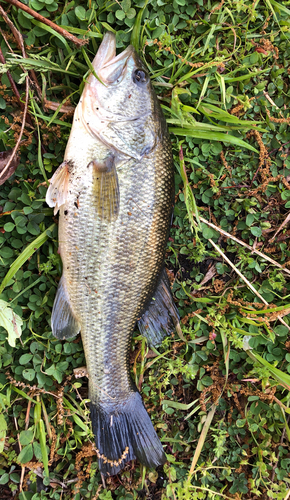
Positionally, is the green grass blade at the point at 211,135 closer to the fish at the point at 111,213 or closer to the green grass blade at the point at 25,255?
the fish at the point at 111,213

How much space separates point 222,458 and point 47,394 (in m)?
1.42

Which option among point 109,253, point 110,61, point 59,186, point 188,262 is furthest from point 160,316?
point 110,61

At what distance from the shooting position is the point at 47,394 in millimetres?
2109

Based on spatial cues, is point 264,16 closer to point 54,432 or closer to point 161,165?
point 161,165

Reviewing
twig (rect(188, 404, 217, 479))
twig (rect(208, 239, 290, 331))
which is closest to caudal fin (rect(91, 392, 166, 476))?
twig (rect(188, 404, 217, 479))

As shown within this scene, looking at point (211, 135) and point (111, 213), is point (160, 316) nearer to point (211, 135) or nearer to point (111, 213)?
point (111, 213)

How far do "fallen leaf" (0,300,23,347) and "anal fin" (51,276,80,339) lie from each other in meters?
0.21

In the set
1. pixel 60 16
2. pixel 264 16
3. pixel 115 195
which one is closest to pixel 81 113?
pixel 115 195

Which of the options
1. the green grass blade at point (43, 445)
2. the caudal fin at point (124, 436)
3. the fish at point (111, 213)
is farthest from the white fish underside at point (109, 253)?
the green grass blade at point (43, 445)

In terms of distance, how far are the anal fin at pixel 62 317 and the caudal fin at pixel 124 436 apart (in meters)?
0.54

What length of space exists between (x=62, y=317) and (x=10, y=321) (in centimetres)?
31

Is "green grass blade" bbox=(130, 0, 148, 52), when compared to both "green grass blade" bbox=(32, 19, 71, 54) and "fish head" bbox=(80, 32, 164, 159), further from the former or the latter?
"green grass blade" bbox=(32, 19, 71, 54)

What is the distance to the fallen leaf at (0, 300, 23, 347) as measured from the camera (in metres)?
1.78

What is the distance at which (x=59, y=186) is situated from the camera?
69.1 inches
